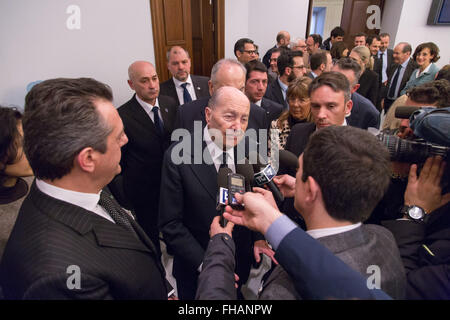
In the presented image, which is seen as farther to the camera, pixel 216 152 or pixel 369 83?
pixel 369 83

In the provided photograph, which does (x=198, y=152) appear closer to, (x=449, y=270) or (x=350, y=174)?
(x=350, y=174)

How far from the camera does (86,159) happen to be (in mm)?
946

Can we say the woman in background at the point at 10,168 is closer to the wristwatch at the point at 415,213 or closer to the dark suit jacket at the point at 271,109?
the wristwatch at the point at 415,213

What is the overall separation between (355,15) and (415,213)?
26.3 feet

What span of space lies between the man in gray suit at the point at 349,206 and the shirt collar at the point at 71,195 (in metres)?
0.67

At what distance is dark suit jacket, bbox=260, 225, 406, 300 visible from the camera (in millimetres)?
749

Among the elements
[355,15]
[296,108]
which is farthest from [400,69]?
[296,108]

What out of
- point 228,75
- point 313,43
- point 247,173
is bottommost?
point 247,173

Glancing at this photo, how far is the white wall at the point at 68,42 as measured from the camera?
7.39 feet

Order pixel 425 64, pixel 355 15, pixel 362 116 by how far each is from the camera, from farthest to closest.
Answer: pixel 355 15 → pixel 425 64 → pixel 362 116

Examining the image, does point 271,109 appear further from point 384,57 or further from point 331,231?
point 384,57

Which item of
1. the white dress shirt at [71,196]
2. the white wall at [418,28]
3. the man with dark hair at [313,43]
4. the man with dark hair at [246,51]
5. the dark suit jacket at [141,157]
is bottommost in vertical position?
the dark suit jacket at [141,157]

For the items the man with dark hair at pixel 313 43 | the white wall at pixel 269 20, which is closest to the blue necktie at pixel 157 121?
the white wall at pixel 269 20
